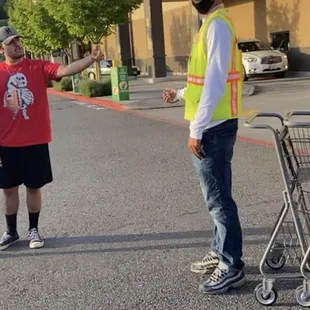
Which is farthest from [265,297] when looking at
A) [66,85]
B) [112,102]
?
[66,85]

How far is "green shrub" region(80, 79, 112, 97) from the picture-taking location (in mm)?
22484

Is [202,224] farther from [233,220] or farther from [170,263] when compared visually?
[233,220]

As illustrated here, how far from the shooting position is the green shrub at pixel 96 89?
2248 centimetres

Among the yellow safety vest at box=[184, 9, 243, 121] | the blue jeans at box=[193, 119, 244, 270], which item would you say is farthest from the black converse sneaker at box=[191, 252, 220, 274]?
the yellow safety vest at box=[184, 9, 243, 121]

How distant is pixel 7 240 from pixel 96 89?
702 inches

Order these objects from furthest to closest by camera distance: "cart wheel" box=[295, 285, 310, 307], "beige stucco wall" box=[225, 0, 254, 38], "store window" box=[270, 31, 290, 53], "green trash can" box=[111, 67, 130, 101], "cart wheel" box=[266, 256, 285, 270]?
"beige stucco wall" box=[225, 0, 254, 38]
"store window" box=[270, 31, 290, 53]
"green trash can" box=[111, 67, 130, 101]
"cart wheel" box=[266, 256, 285, 270]
"cart wheel" box=[295, 285, 310, 307]

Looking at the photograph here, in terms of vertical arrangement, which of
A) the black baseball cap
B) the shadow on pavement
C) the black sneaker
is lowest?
the shadow on pavement

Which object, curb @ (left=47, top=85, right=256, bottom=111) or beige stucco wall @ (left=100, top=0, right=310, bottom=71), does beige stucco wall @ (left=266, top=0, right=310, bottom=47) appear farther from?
curb @ (left=47, top=85, right=256, bottom=111)

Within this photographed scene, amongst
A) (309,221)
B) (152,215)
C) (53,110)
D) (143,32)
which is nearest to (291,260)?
(309,221)

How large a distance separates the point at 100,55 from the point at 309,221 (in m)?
2.23

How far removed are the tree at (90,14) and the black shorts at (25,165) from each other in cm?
1817

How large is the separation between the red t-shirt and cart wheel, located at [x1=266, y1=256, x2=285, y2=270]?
89.8 inches

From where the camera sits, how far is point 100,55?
4.61 metres

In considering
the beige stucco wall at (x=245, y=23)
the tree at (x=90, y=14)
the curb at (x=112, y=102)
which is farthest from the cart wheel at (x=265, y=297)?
the beige stucco wall at (x=245, y=23)
